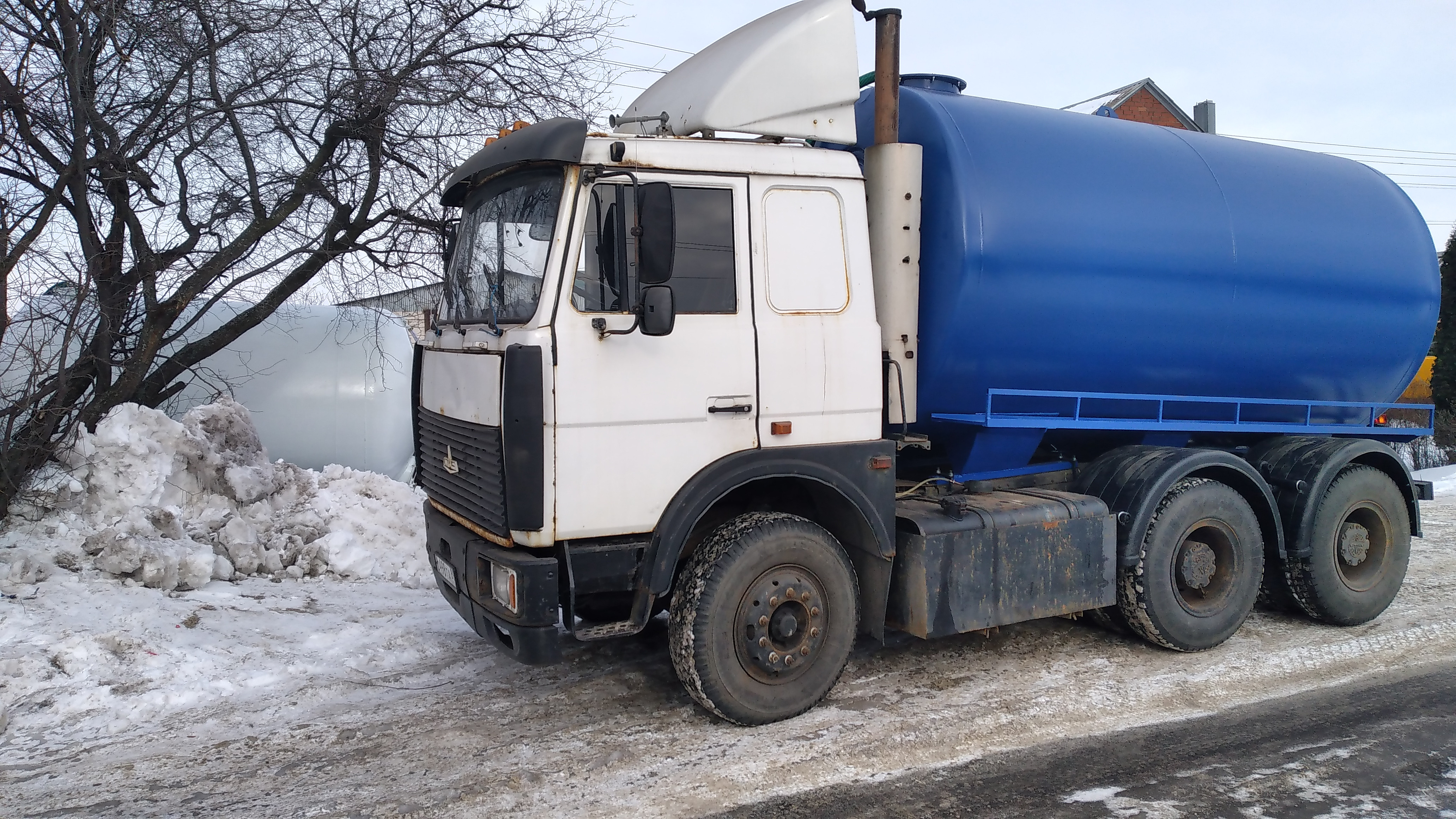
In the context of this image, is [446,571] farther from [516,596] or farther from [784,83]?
[784,83]

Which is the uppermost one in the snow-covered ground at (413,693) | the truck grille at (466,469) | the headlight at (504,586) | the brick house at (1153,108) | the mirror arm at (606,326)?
the brick house at (1153,108)

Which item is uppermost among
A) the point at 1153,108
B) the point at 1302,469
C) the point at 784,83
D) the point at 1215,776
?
the point at 1153,108

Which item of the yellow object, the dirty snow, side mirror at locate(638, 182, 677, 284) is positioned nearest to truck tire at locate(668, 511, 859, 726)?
side mirror at locate(638, 182, 677, 284)

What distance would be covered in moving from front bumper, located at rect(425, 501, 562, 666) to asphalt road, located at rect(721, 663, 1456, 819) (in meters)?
1.10

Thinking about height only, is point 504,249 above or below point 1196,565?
above

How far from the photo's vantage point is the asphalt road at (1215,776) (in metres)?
3.81

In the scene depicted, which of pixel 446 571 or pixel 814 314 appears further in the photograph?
pixel 446 571

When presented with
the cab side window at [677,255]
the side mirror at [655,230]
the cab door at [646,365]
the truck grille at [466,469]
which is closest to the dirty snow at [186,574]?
the truck grille at [466,469]

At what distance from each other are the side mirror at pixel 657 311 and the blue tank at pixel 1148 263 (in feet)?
5.61

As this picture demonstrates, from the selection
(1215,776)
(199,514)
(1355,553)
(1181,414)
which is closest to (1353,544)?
(1355,553)

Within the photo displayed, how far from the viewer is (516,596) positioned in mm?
4098

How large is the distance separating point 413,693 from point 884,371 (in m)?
3.10

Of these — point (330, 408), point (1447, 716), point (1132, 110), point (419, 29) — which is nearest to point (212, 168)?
point (419, 29)

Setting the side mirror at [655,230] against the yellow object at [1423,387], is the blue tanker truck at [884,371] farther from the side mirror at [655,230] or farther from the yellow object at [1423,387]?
the yellow object at [1423,387]
